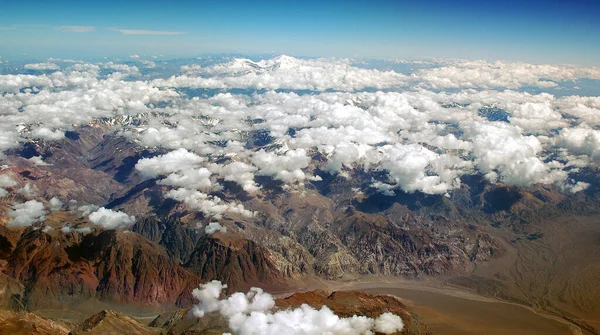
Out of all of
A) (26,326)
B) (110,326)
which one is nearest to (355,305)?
(110,326)

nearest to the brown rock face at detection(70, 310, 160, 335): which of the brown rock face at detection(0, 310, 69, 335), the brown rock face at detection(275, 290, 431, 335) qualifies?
the brown rock face at detection(0, 310, 69, 335)

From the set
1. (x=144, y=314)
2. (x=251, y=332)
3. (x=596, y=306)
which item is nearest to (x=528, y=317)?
(x=596, y=306)

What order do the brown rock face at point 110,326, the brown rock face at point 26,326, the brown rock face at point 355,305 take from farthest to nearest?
the brown rock face at point 355,305 < the brown rock face at point 110,326 < the brown rock face at point 26,326

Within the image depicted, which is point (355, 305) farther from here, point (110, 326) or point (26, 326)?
point (26, 326)

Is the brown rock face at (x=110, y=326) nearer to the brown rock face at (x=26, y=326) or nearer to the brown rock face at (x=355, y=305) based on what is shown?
the brown rock face at (x=26, y=326)

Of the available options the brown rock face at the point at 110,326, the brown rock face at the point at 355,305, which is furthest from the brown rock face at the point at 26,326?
the brown rock face at the point at 355,305

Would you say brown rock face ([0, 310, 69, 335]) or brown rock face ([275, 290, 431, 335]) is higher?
brown rock face ([0, 310, 69, 335])

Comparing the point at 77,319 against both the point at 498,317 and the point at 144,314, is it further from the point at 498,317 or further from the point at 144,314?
the point at 498,317

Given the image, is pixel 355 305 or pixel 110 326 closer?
pixel 110 326

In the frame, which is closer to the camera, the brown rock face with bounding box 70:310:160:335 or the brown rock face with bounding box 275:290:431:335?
the brown rock face with bounding box 70:310:160:335

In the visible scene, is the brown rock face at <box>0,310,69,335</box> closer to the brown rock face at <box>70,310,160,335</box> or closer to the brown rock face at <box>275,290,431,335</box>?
the brown rock face at <box>70,310,160,335</box>

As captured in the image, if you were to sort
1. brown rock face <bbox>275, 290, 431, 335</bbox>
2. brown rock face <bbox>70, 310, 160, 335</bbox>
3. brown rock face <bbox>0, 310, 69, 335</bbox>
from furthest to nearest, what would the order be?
1. brown rock face <bbox>275, 290, 431, 335</bbox>
2. brown rock face <bbox>70, 310, 160, 335</bbox>
3. brown rock face <bbox>0, 310, 69, 335</bbox>
